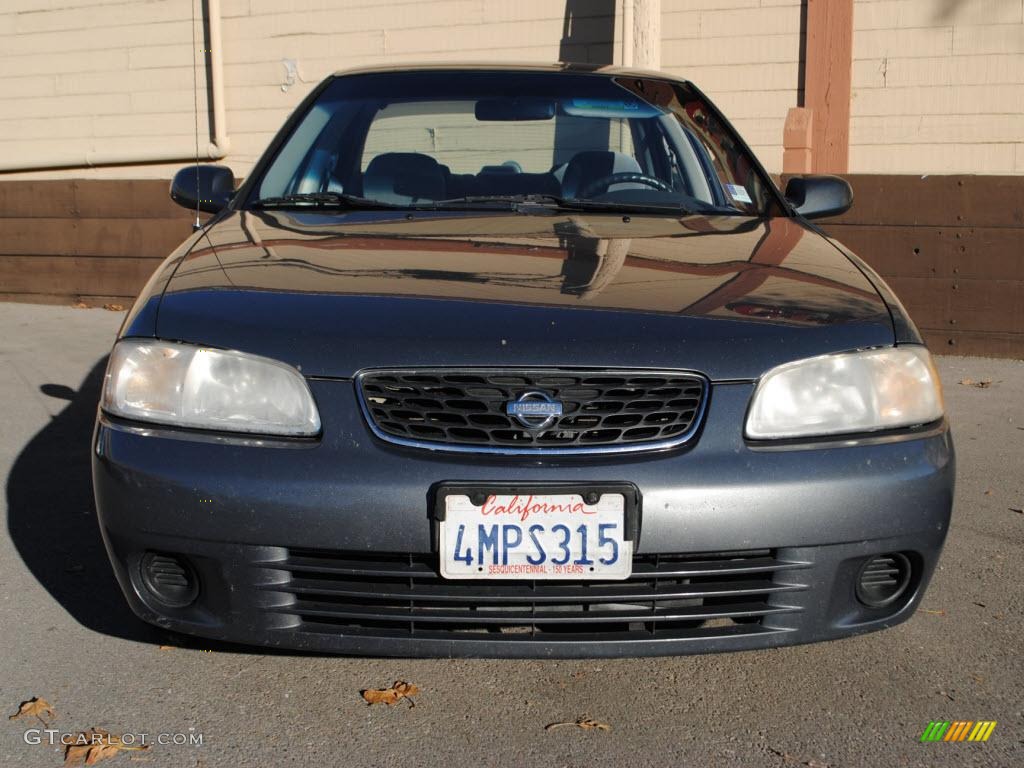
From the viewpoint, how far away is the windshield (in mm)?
3797

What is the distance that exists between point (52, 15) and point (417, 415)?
10.1 metres

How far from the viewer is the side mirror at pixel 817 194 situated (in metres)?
4.09

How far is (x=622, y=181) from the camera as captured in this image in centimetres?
392

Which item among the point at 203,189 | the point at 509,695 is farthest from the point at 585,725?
the point at 203,189

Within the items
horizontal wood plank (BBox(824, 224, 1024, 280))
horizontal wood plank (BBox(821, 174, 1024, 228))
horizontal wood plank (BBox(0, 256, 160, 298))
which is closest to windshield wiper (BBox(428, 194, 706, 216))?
horizontal wood plank (BBox(821, 174, 1024, 228))

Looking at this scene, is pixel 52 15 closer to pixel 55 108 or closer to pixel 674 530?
pixel 55 108

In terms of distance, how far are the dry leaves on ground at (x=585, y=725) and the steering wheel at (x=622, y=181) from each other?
172 centimetres

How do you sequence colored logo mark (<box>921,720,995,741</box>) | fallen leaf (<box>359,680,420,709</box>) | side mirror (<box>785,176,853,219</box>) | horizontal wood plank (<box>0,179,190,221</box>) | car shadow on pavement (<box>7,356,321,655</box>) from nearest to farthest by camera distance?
colored logo mark (<box>921,720,995,741</box>) < fallen leaf (<box>359,680,420,709</box>) < car shadow on pavement (<box>7,356,321,655</box>) < side mirror (<box>785,176,853,219</box>) < horizontal wood plank (<box>0,179,190,221</box>)

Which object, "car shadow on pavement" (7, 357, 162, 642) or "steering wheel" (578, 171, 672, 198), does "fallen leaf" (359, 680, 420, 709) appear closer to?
"car shadow on pavement" (7, 357, 162, 642)

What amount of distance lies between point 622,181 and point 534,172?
0.37 m

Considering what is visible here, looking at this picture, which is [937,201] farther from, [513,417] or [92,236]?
[92,236]

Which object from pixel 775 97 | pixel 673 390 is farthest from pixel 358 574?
pixel 775 97

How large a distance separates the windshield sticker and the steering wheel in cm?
19

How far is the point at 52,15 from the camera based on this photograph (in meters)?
11.2
